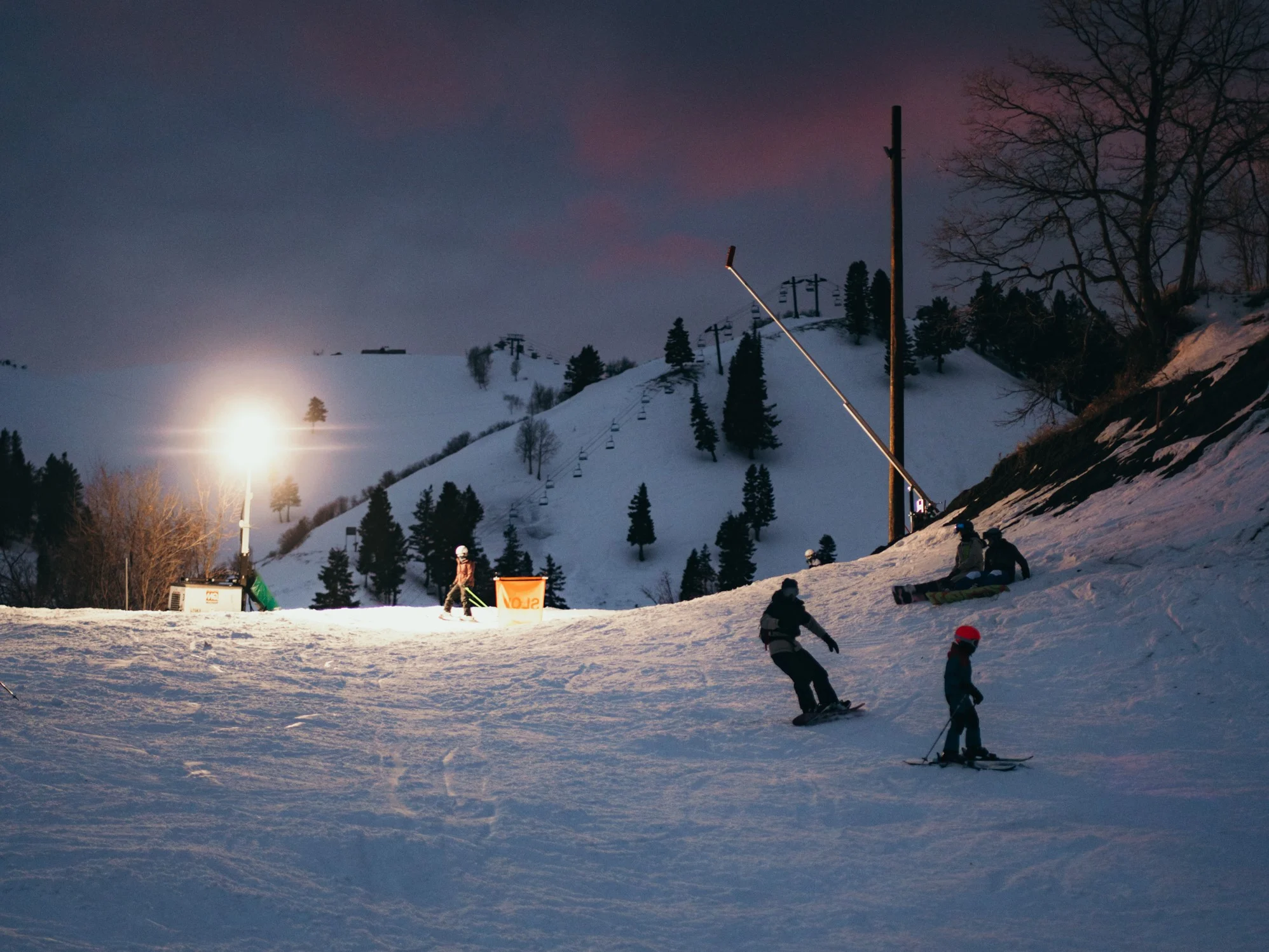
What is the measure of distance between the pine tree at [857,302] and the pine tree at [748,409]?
26.3 meters

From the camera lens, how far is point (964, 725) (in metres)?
8.73

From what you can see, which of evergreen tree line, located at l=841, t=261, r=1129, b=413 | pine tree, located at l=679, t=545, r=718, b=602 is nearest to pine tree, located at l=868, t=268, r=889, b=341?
pine tree, located at l=679, t=545, r=718, b=602

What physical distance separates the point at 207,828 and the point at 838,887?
4.67 meters

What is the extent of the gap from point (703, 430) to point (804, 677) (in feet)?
290

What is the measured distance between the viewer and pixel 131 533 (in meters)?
49.4

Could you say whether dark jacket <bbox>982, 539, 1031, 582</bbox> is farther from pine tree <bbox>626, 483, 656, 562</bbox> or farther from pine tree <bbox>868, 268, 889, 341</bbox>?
pine tree <bbox>868, 268, 889, 341</bbox>

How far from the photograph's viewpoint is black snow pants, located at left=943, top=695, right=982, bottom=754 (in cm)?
863

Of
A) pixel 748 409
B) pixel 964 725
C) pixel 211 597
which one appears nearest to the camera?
pixel 964 725

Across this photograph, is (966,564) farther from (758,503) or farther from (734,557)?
(758,503)

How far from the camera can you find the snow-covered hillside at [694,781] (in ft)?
18.5

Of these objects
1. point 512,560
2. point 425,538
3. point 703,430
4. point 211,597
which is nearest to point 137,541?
point 211,597

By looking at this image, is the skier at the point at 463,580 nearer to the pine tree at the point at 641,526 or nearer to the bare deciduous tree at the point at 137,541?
the bare deciduous tree at the point at 137,541

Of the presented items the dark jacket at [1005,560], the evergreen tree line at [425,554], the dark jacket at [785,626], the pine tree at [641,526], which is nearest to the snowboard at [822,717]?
the dark jacket at [785,626]

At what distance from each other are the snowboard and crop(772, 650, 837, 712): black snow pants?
3.6 inches
